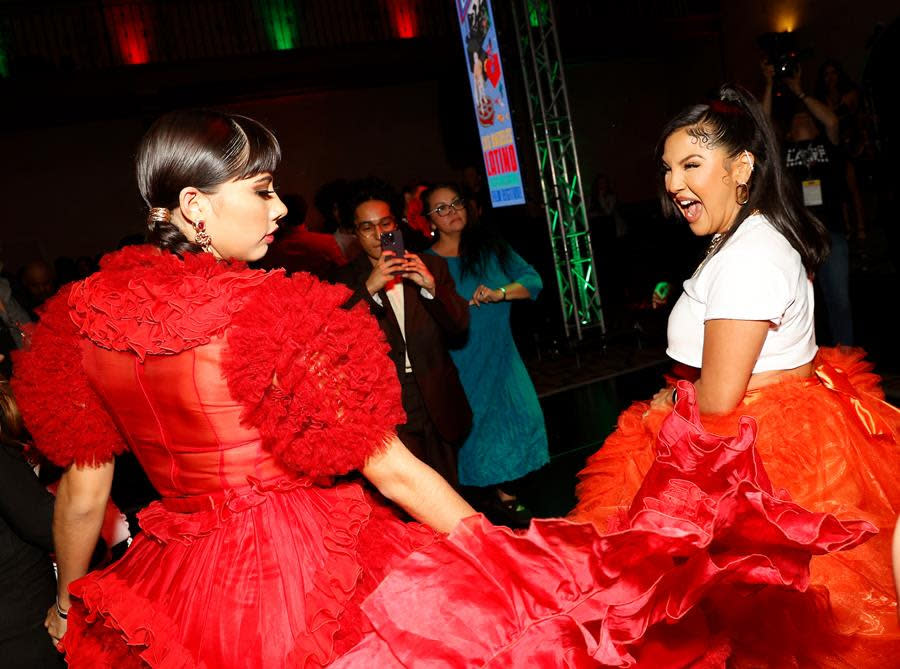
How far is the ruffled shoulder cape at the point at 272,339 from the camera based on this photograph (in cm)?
142

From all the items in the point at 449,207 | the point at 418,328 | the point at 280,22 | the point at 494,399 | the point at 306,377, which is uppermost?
the point at 280,22

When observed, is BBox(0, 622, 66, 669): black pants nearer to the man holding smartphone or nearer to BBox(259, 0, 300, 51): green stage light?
the man holding smartphone

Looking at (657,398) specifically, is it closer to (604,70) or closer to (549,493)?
(549,493)

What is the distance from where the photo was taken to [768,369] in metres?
2.07

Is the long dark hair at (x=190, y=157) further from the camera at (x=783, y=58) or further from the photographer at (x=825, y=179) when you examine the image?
the camera at (x=783, y=58)

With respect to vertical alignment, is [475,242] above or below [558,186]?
below

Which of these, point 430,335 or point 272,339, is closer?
point 272,339

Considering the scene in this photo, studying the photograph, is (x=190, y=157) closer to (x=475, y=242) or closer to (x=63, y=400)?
(x=63, y=400)

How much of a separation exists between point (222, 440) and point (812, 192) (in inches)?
186

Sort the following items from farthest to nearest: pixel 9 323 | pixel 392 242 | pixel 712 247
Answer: pixel 9 323
pixel 392 242
pixel 712 247

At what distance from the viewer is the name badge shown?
16.8ft

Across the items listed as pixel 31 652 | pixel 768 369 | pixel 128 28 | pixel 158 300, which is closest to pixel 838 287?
pixel 768 369

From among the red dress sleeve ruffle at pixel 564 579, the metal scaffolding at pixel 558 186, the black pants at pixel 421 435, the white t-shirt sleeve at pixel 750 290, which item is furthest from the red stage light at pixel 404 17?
the red dress sleeve ruffle at pixel 564 579

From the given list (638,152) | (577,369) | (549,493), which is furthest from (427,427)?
(638,152)
